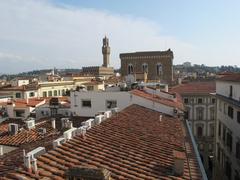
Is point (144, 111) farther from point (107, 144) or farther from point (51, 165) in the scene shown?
point (51, 165)

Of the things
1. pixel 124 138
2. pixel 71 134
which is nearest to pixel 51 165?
pixel 71 134

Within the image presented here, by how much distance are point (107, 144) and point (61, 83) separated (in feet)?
168

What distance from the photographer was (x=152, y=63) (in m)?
71.8

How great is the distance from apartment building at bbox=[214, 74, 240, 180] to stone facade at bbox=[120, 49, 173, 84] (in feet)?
117

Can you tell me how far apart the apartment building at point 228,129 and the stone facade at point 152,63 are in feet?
117

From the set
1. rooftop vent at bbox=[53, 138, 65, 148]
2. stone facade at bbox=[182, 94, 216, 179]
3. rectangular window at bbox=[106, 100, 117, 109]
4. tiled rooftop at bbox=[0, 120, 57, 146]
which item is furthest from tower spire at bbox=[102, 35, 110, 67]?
rooftop vent at bbox=[53, 138, 65, 148]

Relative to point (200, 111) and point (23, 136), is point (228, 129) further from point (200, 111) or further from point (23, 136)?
point (200, 111)

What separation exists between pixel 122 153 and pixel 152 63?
201 ft

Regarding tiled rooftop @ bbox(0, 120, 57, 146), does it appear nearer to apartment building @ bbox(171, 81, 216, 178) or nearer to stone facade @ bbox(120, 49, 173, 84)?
apartment building @ bbox(171, 81, 216, 178)

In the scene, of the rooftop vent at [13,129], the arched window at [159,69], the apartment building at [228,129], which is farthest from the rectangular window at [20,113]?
the arched window at [159,69]

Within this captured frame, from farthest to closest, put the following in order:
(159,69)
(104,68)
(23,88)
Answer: (104,68) → (159,69) → (23,88)

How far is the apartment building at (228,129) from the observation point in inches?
1064

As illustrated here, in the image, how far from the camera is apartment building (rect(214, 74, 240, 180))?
27.0m

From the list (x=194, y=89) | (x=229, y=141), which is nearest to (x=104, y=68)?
(x=194, y=89)
